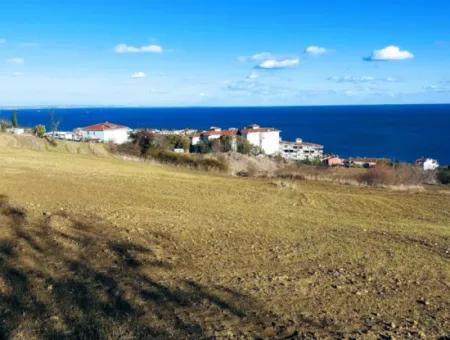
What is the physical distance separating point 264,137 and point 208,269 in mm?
91786

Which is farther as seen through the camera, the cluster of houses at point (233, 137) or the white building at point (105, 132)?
the white building at point (105, 132)

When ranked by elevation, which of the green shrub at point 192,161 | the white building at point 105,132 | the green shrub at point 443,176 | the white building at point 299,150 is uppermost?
the white building at point 105,132

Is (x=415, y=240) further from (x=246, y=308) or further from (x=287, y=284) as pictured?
(x=246, y=308)

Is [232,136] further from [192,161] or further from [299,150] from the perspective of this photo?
[192,161]

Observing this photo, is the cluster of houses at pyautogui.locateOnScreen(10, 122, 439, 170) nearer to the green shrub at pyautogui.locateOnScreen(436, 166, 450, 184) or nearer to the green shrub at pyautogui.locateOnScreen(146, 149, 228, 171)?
the green shrub at pyautogui.locateOnScreen(146, 149, 228, 171)

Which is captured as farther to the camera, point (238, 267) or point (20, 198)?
point (20, 198)

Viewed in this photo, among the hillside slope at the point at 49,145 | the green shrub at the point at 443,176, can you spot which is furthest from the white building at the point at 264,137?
the green shrub at the point at 443,176

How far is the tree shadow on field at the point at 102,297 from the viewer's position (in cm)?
556

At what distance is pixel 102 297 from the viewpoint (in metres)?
6.46

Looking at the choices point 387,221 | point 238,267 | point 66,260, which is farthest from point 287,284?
point 387,221

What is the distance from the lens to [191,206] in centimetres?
1427

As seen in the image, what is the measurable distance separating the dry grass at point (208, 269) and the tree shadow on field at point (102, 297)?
0.06 feet

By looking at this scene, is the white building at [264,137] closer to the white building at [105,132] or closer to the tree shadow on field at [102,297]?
the white building at [105,132]

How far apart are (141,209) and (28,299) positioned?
674 centimetres
